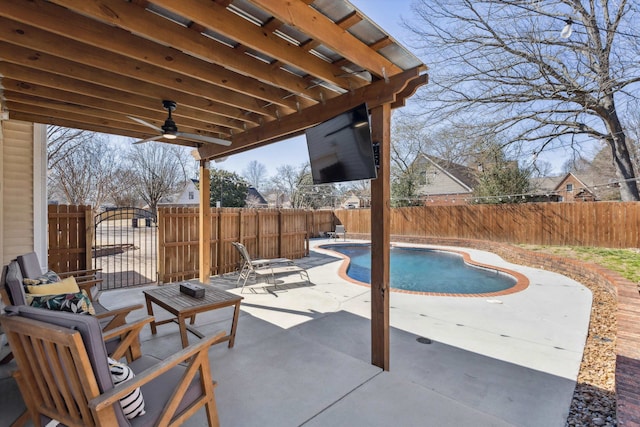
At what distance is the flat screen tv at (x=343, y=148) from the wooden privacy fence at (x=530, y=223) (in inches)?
461

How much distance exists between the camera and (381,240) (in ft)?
9.45

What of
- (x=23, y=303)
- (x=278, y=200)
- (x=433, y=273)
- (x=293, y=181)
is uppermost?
(x=293, y=181)

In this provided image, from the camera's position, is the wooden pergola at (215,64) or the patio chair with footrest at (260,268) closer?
the wooden pergola at (215,64)

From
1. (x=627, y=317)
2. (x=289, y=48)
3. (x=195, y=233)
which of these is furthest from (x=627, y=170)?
(x=195, y=233)

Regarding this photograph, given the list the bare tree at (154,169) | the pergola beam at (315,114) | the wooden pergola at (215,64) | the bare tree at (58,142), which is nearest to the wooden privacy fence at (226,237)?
the pergola beam at (315,114)

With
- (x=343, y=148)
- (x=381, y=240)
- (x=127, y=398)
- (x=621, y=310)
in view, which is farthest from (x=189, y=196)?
(x=621, y=310)

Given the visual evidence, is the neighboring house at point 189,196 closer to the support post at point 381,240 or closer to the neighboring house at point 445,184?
the neighboring house at point 445,184

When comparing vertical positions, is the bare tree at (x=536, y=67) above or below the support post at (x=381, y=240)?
above

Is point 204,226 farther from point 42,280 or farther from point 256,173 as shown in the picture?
point 256,173

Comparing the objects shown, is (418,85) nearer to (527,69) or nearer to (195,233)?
(195,233)

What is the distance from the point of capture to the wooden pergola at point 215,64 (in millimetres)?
2123

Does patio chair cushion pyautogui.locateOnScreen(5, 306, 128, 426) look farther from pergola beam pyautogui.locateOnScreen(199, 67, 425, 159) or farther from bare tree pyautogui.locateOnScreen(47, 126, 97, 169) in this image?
bare tree pyautogui.locateOnScreen(47, 126, 97, 169)

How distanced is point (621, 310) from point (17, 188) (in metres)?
8.67

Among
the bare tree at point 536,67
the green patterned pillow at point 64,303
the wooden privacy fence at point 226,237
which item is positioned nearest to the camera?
the green patterned pillow at point 64,303
